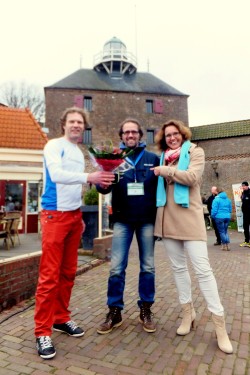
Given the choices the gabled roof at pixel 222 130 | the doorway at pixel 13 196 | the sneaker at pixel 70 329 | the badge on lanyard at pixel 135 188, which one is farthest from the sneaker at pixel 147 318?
the gabled roof at pixel 222 130

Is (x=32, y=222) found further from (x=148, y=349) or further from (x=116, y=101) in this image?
(x=116, y=101)

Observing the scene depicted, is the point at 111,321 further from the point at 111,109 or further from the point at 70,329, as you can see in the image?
the point at 111,109

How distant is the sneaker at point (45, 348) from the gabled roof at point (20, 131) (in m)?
6.87

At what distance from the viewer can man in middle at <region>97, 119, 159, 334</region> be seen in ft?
10.6

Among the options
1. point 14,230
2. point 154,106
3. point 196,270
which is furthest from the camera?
point 154,106

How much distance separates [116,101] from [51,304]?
104ft

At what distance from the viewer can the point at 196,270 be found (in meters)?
2.98

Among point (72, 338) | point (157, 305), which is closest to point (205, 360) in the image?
point (72, 338)

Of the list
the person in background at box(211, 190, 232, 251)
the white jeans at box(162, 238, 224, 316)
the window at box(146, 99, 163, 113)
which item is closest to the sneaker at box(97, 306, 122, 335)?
the white jeans at box(162, 238, 224, 316)

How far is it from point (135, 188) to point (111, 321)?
1.44 m

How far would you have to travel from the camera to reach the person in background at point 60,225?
9.06 ft

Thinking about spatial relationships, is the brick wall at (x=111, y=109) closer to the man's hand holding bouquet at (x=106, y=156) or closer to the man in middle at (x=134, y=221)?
the man in middle at (x=134, y=221)

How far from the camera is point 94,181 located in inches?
108

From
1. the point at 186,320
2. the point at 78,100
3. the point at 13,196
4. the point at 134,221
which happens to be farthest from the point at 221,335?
the point at 78,100
